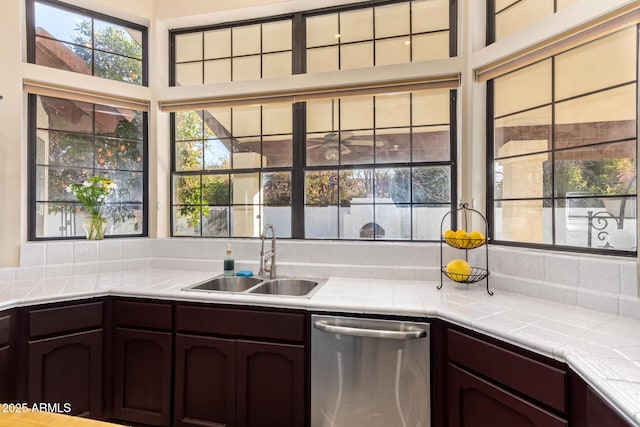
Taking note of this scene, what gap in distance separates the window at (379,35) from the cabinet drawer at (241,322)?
6.22 ft

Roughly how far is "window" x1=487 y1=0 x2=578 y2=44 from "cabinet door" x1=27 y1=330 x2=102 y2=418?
10.4ft

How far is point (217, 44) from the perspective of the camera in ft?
9.07

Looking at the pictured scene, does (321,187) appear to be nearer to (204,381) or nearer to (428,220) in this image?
(428,220)

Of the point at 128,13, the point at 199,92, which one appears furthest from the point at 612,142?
the point at 128,13

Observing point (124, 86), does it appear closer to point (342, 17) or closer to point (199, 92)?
point (199, 92)

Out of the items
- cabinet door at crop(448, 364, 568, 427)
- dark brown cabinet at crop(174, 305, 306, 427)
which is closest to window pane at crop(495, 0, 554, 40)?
cabinet door at crop(448, 364, 568, 427)

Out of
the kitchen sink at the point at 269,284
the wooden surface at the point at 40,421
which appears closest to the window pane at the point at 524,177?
the kitchen sink at the point at 269,284

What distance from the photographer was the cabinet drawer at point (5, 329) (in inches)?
64.0

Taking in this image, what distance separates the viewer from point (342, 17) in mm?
2527

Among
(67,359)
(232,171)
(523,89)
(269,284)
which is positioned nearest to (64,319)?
(67,359)

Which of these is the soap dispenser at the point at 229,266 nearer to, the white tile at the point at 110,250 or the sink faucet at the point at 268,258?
the sink faucet at the point at 268,258

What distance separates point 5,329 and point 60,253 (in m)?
0.81

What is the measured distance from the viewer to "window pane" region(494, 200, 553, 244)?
186cm

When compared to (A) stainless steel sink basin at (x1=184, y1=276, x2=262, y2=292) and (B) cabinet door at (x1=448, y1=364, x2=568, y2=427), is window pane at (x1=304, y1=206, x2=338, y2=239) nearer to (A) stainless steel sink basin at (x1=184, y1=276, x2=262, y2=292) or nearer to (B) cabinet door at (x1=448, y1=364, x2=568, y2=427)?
(A) stainless steel sink basin at (x1=184, y1=276, x2=262, y2=292)
